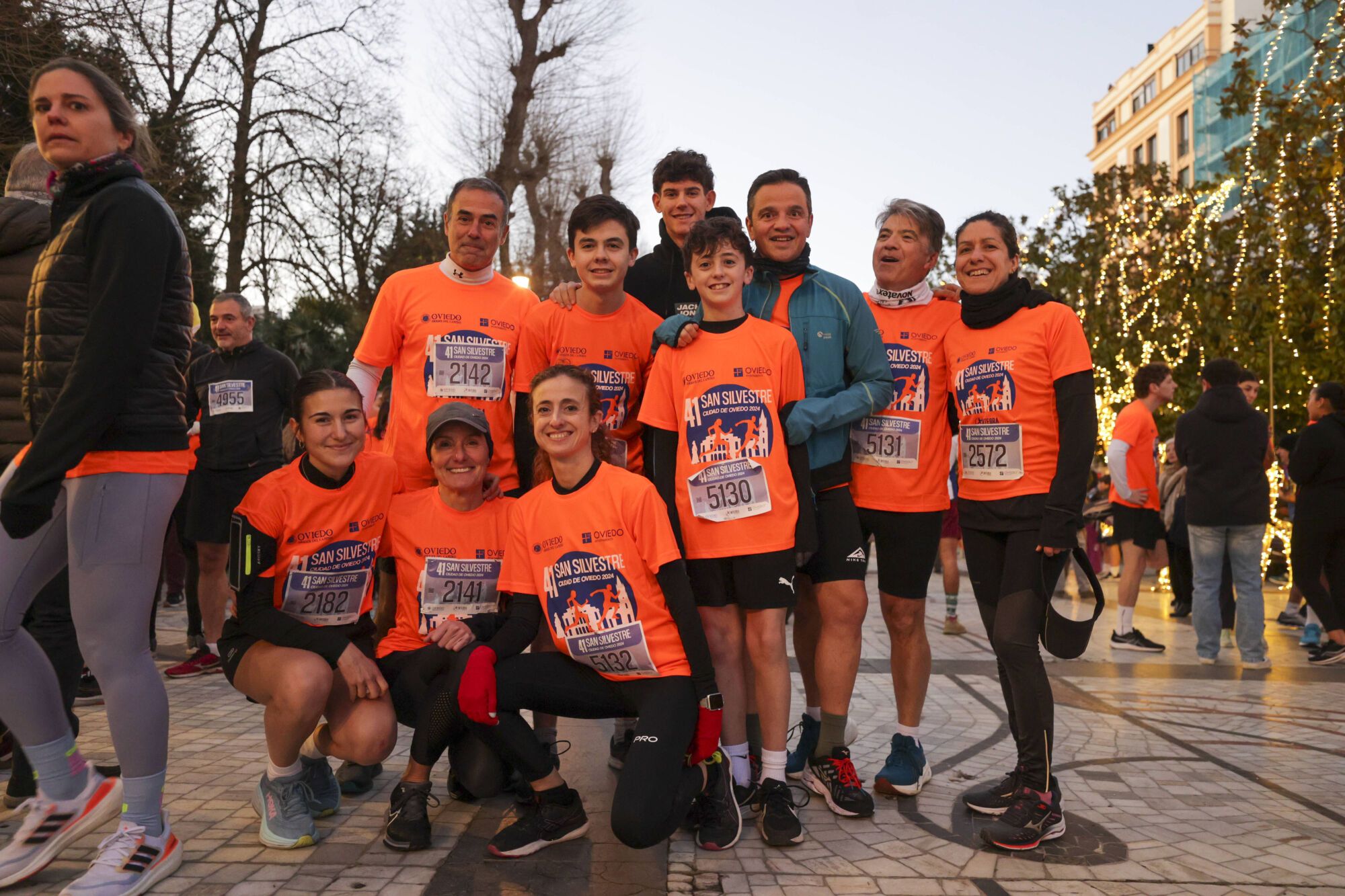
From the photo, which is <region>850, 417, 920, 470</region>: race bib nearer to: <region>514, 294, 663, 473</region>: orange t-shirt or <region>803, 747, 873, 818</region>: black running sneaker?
<region>514, 294, 663, 473</region>: orange t-shirt

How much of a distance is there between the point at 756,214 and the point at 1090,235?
2073 cm

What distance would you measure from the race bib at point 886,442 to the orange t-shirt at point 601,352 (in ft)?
2.78

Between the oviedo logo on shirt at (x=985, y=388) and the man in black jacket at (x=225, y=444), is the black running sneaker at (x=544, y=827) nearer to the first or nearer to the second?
the oviedo logo on shirt at (x=985, y=388)

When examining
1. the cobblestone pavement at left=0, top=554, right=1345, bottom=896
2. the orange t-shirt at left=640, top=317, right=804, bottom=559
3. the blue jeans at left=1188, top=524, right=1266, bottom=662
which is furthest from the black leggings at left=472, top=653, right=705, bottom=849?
the blue jeans at left=1188, top=524, right=1266, bottom=662

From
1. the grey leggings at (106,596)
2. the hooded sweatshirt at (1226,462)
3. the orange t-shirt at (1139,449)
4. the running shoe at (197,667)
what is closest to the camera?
the grey leggings at (106,596)

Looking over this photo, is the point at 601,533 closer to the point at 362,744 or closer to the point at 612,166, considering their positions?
the point at 362,744

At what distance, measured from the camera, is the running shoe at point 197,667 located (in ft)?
20.4

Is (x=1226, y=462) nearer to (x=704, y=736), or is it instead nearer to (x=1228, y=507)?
(x=1228, y=507)

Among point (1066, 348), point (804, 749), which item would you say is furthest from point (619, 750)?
point (1066, 348)

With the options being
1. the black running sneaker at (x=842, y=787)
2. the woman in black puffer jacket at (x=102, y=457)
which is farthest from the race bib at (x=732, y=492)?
the woman in black puffer jacket at (x=102, y=457)

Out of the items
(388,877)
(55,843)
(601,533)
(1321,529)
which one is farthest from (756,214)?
(1321,529)

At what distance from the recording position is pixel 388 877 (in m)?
3.08

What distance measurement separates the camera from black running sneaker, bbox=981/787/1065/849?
334cm

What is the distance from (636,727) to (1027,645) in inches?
52.3
